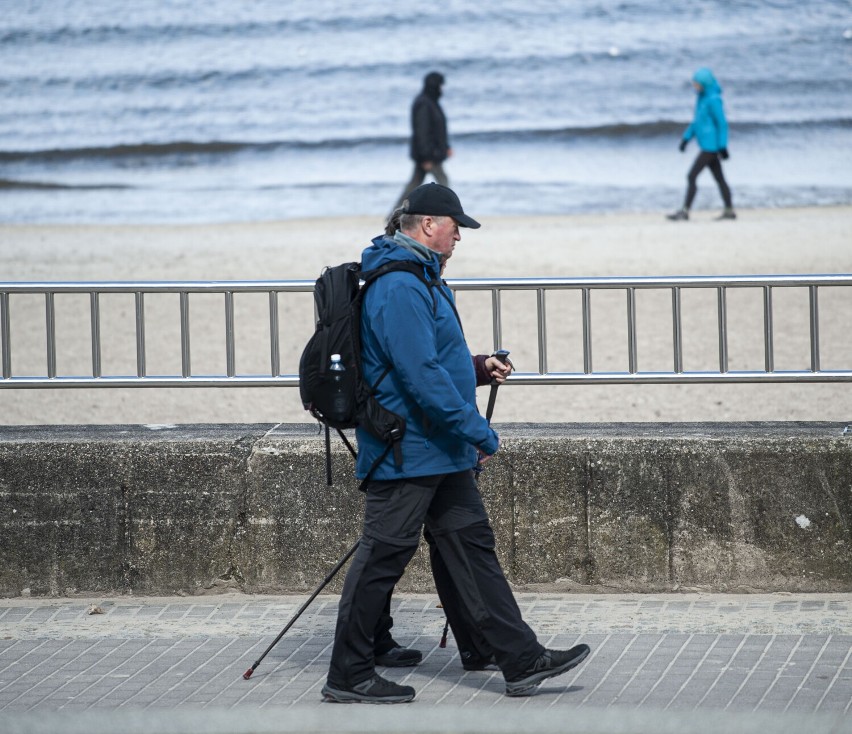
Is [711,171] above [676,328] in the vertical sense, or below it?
above

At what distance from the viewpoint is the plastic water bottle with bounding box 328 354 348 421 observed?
507 centimetres

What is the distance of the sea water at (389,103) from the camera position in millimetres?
24938

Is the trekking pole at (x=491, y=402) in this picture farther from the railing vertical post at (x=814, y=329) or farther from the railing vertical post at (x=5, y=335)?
the railing vertical post at (x=5, y=335)

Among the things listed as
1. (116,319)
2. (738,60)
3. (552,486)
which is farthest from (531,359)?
(738,60)

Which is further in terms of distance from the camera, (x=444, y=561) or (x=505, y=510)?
(x=505, y=510)

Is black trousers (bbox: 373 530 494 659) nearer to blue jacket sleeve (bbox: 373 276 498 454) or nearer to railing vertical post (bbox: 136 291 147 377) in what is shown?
blue jacket sleeve (bbox: 373 276 498 454)

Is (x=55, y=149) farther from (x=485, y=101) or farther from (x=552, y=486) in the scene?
(x=552, y=486)

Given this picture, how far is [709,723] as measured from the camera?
4.32m

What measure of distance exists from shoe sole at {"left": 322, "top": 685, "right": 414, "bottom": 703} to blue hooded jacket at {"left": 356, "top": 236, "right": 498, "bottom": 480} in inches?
27.8

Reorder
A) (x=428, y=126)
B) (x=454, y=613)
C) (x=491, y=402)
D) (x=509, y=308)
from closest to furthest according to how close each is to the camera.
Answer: (x=454, y=613), (x=491, y=402), (x=509, y=308), (x=428, y=126)

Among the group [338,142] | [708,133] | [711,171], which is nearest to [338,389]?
[711,171]

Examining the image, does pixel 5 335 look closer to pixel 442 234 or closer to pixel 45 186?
pixel 442 234

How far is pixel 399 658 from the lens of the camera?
558cm

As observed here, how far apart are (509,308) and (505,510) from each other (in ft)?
23.8
